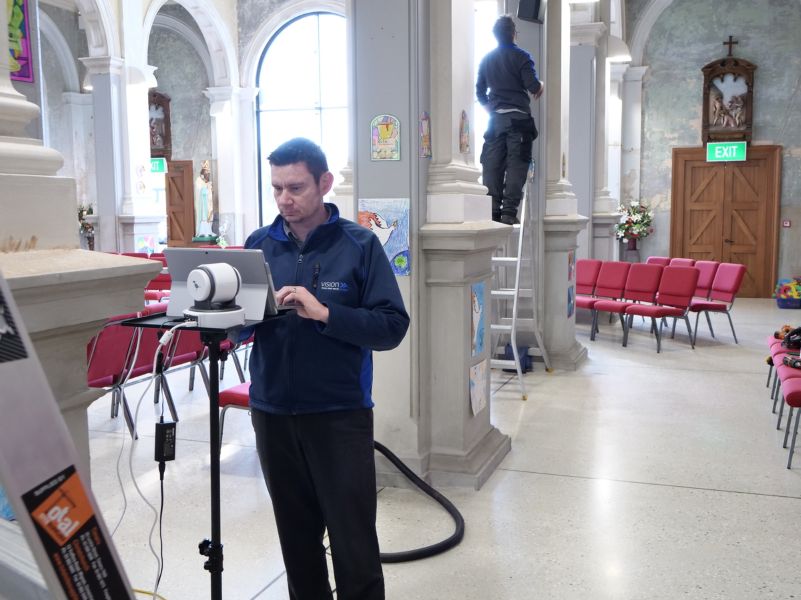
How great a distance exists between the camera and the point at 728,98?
14711 millimetres

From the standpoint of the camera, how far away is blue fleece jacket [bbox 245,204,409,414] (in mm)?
2393

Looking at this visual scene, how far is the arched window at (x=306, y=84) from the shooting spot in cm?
1739

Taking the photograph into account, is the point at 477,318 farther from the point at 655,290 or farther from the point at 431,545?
the point at 655,290

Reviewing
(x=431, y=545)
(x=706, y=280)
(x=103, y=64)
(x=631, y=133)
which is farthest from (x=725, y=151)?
(x=431, y=545)

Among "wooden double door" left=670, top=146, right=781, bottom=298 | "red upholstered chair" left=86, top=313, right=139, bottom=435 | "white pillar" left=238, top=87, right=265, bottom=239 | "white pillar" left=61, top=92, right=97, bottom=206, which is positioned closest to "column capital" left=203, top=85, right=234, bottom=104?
"white pillar" left=238, top=87, right=265, bottom=239

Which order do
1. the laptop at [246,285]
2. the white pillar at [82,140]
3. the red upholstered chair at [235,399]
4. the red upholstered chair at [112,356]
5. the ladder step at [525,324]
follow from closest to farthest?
1. the laptop at [246,285]
2. the red upholstered chair at [235,399]
3. the red upholstered chair at [112,356]
4. the ladder step at [525,324]
5. the white pillar at [82,140]

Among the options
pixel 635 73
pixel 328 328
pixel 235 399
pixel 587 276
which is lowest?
pixel 235 399

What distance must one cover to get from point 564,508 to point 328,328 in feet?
7.62

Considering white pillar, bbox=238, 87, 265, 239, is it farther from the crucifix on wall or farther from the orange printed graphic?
the orange printed graphic

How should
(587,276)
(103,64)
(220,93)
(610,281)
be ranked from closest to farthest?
(610,281)
(587,276)
(103,64)
(220,93)

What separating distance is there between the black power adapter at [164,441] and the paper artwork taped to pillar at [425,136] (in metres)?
2.55

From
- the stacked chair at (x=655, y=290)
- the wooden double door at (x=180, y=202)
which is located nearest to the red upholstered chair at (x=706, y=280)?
the stacked chair at (x=655, y=290)

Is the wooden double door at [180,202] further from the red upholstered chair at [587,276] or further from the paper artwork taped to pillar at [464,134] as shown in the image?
the paper artwork taped to pillar at [464,134]

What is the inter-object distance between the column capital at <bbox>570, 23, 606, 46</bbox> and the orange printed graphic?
9.60 meters
